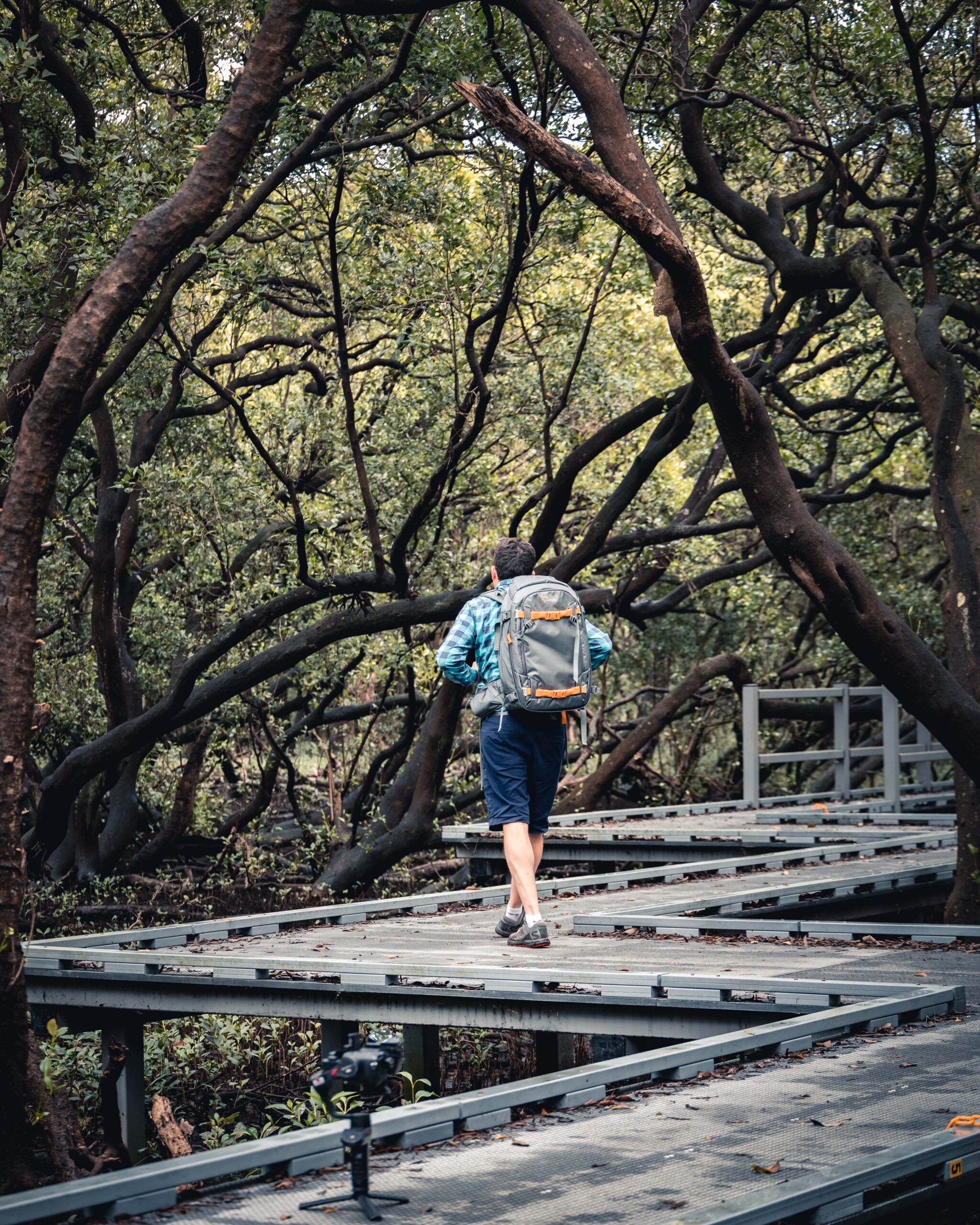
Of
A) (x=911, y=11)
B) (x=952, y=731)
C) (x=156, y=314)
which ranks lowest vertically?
(x=952, y=731)

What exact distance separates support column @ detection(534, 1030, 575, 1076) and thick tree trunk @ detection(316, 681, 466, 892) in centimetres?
673

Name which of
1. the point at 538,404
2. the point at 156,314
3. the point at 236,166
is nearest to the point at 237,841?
the point at 538,404

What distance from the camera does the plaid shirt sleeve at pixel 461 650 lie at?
7.00m

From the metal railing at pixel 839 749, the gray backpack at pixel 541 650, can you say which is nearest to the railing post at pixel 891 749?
the metal railing at pixel 839 749

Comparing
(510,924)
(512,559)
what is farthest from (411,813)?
(512,559)

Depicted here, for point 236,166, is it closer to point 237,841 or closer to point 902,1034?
point 902,1034

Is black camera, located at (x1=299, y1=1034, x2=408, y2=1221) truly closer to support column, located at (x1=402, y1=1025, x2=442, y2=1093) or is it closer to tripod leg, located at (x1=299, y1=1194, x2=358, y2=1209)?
tripod leg, located at (x1=299, y1=1194, x2=358, y2=1209)

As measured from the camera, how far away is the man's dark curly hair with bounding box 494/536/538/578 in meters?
7.19

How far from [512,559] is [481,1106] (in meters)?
3.48

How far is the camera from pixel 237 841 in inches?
669

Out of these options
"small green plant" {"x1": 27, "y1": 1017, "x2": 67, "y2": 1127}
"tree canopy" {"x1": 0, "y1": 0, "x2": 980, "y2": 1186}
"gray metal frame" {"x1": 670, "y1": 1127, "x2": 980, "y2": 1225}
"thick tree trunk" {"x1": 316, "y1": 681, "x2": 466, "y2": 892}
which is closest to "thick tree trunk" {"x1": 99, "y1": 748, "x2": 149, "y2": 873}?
"tree canopy" {"x1": 0, "y1": 0, "x2": 980, "y2": 1186}

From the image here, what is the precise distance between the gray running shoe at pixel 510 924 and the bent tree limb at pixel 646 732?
9405 millimetres

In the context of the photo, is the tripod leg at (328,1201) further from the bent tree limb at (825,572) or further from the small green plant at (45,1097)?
Result: the bent tree limb at (825,572)

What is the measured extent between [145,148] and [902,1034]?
30.9 feet
